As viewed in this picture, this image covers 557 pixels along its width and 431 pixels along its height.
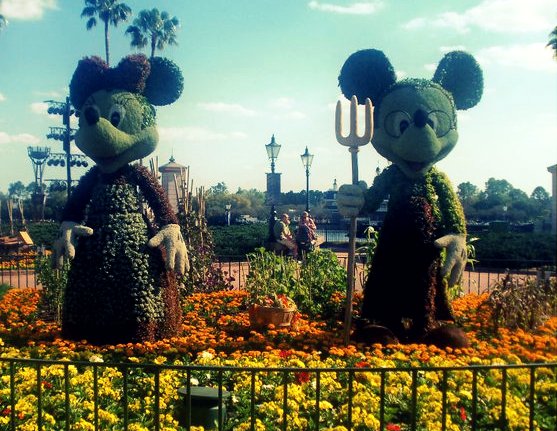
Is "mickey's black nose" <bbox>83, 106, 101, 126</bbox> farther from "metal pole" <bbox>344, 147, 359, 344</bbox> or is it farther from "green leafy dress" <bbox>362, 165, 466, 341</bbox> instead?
"green leafy dress" <bbox>362, 165, 466, 341</bbox>

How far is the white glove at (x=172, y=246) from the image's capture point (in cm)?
517

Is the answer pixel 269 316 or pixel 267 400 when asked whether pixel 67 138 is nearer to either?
pixel 269 316

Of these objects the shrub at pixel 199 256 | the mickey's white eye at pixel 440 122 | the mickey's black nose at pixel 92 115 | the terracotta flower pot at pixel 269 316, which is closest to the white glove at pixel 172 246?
the terracotta flower pot at pixel 269 316

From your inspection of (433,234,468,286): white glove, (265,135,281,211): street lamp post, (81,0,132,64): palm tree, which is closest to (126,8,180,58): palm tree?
(81,0,132,64): palm tree

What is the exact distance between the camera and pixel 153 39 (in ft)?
62.6

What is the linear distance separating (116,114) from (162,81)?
0.68 meters

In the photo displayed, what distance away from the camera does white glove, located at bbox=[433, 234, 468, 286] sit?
5137mm

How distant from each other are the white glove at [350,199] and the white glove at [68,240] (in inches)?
85.5

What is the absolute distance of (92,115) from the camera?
527 centimetres

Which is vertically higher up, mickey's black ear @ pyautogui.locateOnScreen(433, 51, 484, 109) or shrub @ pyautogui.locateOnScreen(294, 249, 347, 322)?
mickey's black ear @ pyautogui.locateOnScreen(433, 51, 484, 109)

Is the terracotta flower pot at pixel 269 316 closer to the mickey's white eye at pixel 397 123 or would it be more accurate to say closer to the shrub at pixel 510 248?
the mickey's white eye at pixel 397 123

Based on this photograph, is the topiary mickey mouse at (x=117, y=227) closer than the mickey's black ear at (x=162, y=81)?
Yes

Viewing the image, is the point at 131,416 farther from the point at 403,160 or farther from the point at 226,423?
the point at 403,160

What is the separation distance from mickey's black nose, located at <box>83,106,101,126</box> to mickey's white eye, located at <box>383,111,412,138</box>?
102 inches
